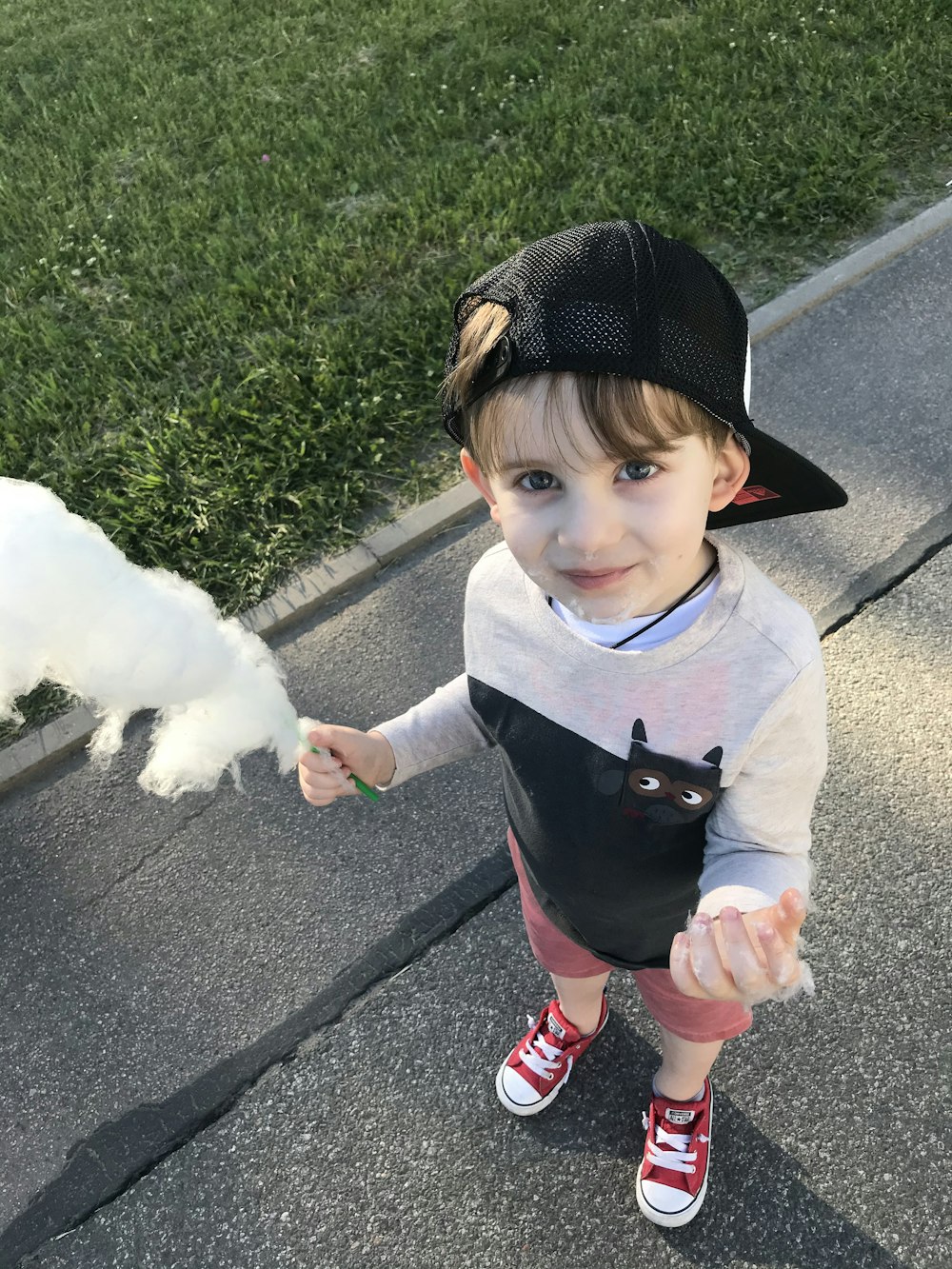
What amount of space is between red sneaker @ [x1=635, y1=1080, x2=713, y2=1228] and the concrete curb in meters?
2.14

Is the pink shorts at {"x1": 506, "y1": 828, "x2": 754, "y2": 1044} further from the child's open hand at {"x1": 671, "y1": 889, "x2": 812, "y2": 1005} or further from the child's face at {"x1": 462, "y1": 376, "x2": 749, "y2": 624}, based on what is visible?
the child's face at {"x1": 462, "y1": 376, "x2": 749, "y2": 624}

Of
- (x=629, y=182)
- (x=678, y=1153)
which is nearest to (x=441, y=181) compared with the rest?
(x=629, y=182)

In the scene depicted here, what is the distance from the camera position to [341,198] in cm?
547

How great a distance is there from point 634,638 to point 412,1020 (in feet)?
5.01

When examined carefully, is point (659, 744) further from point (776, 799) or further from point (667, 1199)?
point (667, 1199)

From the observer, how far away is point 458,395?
4.59 feet

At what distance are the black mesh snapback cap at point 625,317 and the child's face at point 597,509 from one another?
0.06 metres

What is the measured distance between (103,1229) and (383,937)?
0.94m

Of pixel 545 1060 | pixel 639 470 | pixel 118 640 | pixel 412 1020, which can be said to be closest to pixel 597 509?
pixel 639 470

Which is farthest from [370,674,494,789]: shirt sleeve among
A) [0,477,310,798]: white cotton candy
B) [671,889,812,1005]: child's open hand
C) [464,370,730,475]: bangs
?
[671,889,812,1005]: child's open hand

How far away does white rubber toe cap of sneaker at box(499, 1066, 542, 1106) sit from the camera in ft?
7.68

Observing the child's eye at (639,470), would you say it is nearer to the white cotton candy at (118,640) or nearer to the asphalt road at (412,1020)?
the white cotton candy at (118,640)

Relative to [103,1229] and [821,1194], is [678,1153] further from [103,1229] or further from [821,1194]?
[103,1229]

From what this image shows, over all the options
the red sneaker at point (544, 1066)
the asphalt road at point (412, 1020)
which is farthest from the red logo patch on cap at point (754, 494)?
the asphalt road at point (412, 1020)
